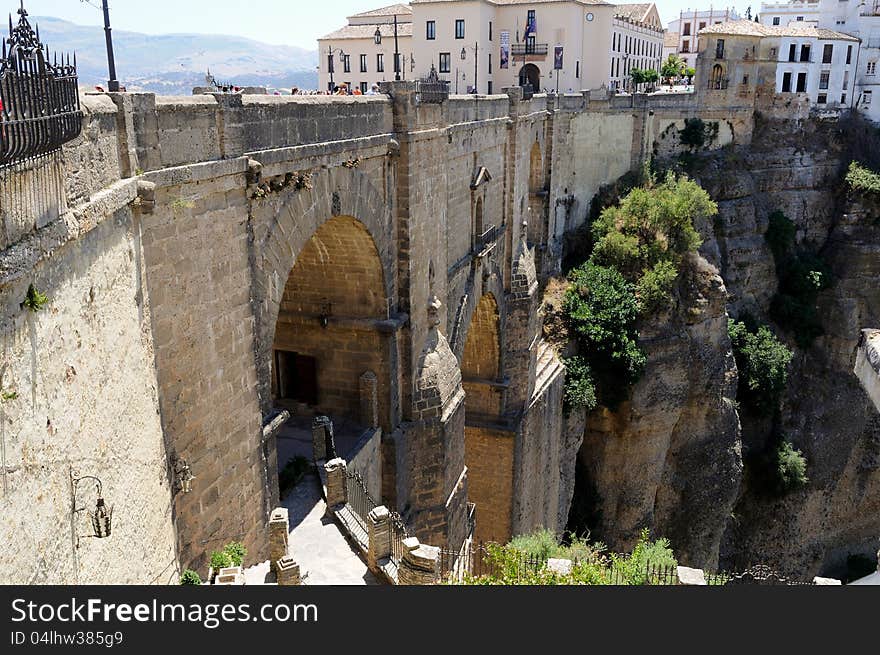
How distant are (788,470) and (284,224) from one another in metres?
30.2

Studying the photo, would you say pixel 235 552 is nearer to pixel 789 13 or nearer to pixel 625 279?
pixel 625 279

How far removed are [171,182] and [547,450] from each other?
18473mm

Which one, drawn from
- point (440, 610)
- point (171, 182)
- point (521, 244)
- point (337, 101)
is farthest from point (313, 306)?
point (521, 244)

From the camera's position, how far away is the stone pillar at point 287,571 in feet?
27.8

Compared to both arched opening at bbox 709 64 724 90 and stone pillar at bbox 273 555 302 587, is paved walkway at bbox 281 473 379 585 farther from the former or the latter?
arched opening at bbox 709 64 724 90

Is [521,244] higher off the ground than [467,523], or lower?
higher

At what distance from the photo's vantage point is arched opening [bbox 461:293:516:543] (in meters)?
21.6

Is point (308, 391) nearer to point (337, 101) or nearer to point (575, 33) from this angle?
point (337, 101)

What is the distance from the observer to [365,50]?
50.4 m

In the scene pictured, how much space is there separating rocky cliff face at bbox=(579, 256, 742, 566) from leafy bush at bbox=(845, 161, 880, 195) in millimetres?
14091

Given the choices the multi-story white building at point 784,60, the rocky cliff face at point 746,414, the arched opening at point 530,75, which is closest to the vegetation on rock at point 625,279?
the rocky cliff face at point 746,414

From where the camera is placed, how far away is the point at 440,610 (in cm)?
495

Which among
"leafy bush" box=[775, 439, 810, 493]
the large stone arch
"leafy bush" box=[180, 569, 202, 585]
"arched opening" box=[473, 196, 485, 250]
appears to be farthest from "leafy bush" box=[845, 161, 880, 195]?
"leafy bush" box=[180, 569, 202, 585]

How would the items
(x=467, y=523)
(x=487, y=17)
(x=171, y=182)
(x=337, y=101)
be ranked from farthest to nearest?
(x=487, y=17) < (x=467, y=523) < (x=337, y=101) < (x=171, y=182)
